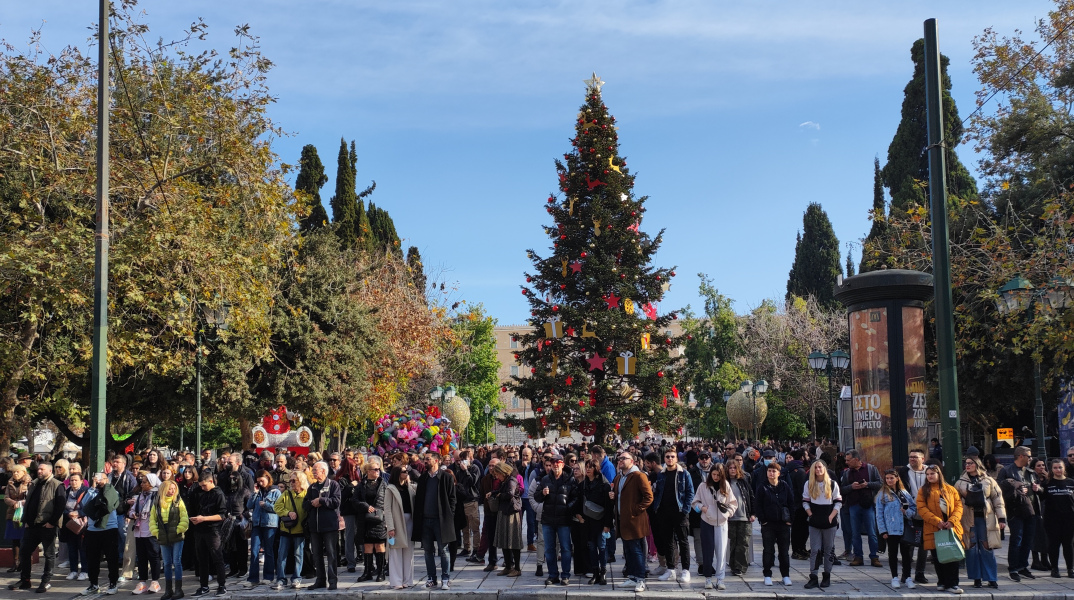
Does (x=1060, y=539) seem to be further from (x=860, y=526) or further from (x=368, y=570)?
(x=368, y=570)

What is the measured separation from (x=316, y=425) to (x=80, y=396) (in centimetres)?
1132

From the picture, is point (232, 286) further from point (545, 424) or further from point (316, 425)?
point (316, 425)

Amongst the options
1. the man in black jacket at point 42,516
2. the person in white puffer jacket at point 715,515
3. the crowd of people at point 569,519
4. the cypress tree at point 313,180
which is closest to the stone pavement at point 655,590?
the crowd of people at point 569,519

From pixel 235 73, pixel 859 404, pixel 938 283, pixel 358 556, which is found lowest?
pixel 358 556

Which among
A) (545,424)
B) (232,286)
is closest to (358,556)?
(232,286)

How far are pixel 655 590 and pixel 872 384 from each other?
25.5 ft

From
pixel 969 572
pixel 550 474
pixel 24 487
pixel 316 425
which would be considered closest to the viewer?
pixel 969 572

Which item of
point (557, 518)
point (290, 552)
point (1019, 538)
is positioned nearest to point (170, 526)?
point (290, 552)

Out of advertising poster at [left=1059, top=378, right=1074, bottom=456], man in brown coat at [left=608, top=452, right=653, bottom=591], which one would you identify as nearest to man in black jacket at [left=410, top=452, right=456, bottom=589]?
man in brown coat at [left=608, top=452, right=653, bottom=591]

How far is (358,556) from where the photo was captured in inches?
610

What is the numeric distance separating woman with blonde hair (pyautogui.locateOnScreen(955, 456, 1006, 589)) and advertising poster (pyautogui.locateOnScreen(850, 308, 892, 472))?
16.9 feet

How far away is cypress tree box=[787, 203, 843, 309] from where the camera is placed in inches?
2603

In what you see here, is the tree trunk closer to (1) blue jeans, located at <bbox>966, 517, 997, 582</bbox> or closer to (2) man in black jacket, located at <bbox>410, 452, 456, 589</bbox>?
(2) man in black jacket, located at <bbox>410, 452, 456, 589</bbox>

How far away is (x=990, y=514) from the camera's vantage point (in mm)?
11734
